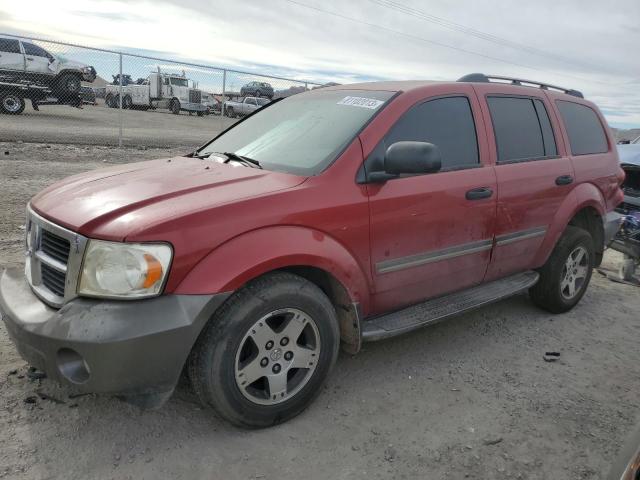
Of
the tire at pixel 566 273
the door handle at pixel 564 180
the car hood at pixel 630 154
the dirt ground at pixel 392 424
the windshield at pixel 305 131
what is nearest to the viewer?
the dirt ground at pixel 392 424

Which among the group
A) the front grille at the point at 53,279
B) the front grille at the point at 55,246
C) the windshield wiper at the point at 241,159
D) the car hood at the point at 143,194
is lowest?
the front grille at the point at 53,279

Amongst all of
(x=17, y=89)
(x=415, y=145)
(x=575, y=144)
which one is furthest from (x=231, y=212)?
(x=17, y=89)

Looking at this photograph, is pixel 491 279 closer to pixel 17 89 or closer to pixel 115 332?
pixel 115 332

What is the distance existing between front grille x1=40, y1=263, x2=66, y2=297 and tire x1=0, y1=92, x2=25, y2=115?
17.2 metres

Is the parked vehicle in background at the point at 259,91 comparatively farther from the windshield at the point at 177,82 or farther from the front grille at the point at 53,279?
the front grille at the point at 53,279

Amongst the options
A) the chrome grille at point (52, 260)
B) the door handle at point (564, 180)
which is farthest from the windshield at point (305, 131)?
the door handle at point (564, 180)

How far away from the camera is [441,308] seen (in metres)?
3.49

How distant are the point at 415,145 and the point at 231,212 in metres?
1.11

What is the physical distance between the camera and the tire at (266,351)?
2.53 m

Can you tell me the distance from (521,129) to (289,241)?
2321 mm

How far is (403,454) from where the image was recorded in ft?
8.74

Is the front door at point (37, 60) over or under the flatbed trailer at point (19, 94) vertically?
over

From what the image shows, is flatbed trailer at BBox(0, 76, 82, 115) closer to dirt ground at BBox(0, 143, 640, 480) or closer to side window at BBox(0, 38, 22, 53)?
side window at BBox(0, 38, 22, 53)

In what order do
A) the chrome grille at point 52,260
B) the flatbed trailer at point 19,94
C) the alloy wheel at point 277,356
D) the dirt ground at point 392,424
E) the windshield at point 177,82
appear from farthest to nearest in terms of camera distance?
1. the windshield at point 177,82
2. the flatbed trailer at point 19,94
3. the alloy wheel at point 277,356
4. the dirt ground at point 392,424
5. the chrome grille at point 52,260
